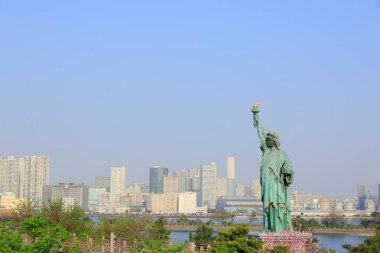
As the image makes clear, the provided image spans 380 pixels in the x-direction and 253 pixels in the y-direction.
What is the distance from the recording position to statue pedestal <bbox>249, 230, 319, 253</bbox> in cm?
1790

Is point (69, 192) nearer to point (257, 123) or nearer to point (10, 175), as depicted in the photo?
point (10, 175)

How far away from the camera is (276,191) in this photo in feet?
62.5

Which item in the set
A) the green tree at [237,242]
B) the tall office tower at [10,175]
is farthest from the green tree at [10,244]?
the tall office tower at [10,175]

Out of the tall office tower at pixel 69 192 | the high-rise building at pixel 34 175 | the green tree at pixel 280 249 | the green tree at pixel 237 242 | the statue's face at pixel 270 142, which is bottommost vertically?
the green tree at pixel 280 249

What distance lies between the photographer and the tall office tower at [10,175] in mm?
176875

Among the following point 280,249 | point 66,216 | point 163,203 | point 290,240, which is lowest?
point 280,249

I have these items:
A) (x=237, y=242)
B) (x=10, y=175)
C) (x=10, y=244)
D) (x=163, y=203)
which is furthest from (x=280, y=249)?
(x=163, y=203)

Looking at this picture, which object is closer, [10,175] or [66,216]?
[66,216]

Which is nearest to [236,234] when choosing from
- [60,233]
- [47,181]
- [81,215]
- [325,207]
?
[60,233]

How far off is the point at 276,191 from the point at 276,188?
7 cm

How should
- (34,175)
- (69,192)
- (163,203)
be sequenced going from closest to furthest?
(34,175), (69,192), (163,203)

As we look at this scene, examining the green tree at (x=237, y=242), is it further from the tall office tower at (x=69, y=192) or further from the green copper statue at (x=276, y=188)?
the tall office tower at (x=69, y=192)

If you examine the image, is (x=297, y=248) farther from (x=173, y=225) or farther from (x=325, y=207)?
(x=325, y=207)

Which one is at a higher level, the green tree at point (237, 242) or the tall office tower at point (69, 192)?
the tall office tower at point (69, 192)
